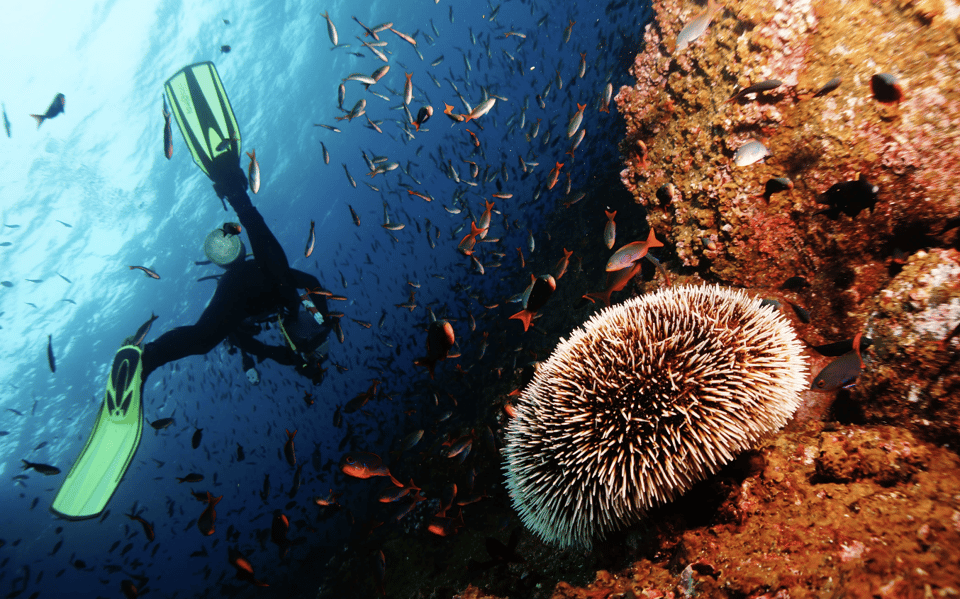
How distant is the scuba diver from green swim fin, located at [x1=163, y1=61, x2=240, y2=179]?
3 centimetres

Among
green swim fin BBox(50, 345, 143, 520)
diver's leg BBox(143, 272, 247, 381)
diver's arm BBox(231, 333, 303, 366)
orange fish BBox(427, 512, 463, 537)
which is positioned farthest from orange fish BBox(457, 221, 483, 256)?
green swim fin BBox(50, 345, 143, 520)

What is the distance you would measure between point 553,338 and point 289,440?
624 centimetres

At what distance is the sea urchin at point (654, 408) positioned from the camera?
93.0 inches

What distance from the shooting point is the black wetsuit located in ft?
25.3

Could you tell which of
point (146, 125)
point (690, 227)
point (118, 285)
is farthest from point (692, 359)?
point (118, 285)

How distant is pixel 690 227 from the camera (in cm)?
477

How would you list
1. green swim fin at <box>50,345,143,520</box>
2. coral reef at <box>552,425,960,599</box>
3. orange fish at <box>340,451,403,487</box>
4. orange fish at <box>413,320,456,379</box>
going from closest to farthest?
1. coral reef at <box>552,425,960,599</box>
2. orange fish at <box>413,320,456,379</box>
3. orange fish at <box>340,451,403,487</box>
4. green swim fin at <box>50,345,143,520</box>

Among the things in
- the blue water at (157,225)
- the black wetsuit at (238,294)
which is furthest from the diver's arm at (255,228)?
the blue water at (157,225)

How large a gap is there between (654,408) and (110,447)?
36.7ft

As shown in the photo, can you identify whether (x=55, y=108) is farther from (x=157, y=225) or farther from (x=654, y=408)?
(x=157, y=225)

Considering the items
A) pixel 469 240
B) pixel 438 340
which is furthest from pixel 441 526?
pixel 469 240

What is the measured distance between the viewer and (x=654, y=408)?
241cm

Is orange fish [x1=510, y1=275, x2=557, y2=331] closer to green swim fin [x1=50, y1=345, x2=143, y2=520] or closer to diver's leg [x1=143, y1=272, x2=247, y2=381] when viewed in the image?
diver's leg [x1=143, y1=272, x2=247, y2=381]

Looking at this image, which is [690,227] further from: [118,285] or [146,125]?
[118,285]
